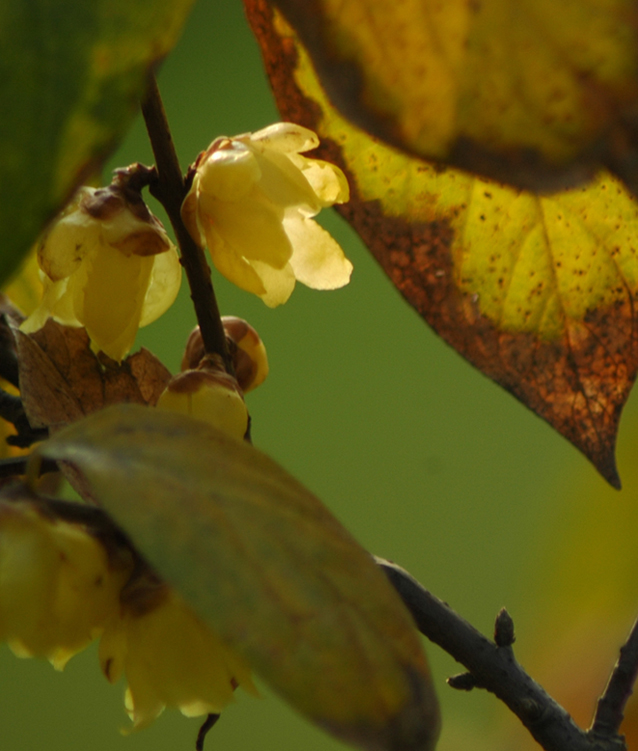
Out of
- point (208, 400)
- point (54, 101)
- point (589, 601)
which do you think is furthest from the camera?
point (589, 601)

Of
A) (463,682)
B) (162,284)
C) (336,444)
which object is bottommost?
(336,444)

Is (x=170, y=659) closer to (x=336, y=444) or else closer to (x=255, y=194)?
(x=255, y=194)

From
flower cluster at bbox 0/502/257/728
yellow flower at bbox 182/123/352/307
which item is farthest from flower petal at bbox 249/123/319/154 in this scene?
flower cluster at bbox 0/502/257/728

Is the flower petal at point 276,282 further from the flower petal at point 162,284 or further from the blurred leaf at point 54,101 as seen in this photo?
the blurred leaf at point 54,101

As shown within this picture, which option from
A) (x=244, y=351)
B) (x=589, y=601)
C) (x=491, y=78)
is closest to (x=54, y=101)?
(x=491, y=78)

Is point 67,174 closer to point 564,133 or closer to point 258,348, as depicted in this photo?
point 564,133
